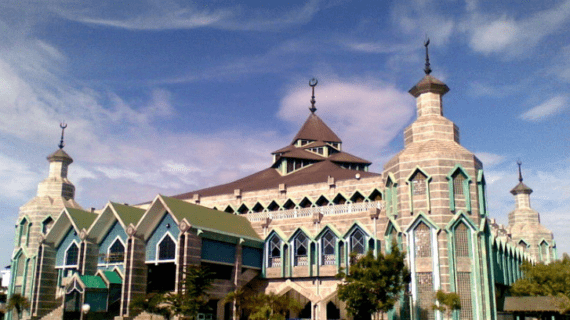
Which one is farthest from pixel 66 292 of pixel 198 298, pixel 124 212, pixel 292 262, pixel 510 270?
pixel 510 270

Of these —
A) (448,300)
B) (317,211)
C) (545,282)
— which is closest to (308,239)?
(317,211)

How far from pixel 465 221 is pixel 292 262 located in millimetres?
13897

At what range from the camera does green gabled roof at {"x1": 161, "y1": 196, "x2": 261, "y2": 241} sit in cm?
4175

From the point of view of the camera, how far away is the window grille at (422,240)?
38.3 metres

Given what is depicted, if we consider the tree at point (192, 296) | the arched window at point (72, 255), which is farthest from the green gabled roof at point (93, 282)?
the tree at point (192, 296)

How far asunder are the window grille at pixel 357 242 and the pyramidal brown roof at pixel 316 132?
24313mm

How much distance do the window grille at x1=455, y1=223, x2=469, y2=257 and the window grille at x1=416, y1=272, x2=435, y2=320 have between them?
2.49 metres

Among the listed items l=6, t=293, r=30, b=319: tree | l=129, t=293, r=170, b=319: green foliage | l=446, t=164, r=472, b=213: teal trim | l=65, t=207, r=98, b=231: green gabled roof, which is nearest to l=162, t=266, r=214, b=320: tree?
l=129, t=293, r=170, b=319: green foliage

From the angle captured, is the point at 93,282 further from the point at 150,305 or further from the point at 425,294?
the point at 425,294

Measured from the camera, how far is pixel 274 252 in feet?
153

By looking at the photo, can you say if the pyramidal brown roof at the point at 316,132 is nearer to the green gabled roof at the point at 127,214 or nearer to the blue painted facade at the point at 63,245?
the green gabled roof at the point at 127,214

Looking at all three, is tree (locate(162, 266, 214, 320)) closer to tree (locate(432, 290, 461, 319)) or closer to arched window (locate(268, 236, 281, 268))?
arched window (locate(268, 236, 281, 268))

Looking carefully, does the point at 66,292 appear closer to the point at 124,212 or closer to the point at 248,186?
the point at 124,212

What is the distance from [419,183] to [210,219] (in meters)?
15.9
